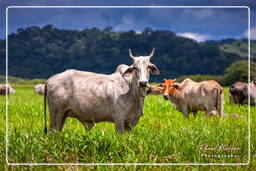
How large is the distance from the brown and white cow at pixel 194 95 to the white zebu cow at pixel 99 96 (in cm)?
401

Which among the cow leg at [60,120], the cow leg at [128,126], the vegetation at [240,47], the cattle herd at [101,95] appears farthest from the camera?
the cow leg at [60,120]

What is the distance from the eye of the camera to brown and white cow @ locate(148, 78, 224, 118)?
12930mm

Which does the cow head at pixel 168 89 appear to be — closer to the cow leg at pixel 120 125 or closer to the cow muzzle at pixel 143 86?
the cow muzzle at pixel 143 86

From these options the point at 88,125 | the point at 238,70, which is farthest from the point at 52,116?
the point at 238,70

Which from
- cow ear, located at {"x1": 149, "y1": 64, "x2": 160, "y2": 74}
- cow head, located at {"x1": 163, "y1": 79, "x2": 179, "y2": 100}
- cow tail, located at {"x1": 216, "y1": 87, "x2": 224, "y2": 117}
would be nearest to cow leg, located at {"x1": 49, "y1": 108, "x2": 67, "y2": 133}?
cow ear, located at {"x1": 149, "y1": 64, "x2": 160, "y2": 74}

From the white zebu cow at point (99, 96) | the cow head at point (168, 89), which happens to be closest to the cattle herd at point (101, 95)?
the white zebu cow at point (99, 96)

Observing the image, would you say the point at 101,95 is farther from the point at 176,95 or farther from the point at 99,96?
the point at 176,95

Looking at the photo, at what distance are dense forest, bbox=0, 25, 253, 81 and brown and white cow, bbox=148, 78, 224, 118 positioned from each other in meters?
4.13

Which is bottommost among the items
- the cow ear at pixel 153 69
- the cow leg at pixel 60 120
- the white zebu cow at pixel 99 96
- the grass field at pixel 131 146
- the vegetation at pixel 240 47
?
the grass field at pixel 131 146

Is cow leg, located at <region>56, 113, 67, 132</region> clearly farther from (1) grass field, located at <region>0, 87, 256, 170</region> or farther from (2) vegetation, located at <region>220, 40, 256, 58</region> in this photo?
(2) vegetation, located at <region>220, 40, 256, 58</region>

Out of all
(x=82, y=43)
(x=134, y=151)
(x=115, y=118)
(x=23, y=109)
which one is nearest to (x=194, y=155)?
(x=134, y=151)

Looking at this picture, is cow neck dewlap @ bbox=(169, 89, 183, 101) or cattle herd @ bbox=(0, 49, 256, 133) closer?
cattle herd @ bbox=(0, 49, 256, 133)

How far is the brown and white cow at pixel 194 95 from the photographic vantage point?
1293 centimetres

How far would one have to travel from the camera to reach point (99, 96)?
28.0 ft
